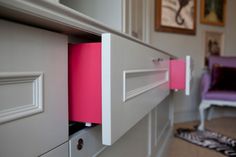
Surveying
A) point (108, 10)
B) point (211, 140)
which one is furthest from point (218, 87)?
point (108, 10)

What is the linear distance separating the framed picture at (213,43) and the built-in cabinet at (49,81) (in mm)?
2454

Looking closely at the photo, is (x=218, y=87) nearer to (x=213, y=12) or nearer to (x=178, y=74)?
(x=213, y=12)

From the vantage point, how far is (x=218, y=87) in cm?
228

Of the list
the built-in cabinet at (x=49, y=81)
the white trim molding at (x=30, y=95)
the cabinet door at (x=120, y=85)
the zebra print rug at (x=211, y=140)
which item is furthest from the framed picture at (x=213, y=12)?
the white trim molding at (x=30, y=95)

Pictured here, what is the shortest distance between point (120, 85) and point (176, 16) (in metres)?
2.24

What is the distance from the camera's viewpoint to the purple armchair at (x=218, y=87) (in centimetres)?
212

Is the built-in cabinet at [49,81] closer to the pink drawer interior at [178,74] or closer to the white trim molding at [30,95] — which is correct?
the white trim molding at [30,95]

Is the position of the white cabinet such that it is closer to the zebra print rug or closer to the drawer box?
the drawer box

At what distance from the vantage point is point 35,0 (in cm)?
27

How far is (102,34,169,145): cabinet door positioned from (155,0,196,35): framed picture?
1794mm

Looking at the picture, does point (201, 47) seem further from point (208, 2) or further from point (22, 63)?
point (22, 63)

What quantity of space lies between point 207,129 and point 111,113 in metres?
2.10

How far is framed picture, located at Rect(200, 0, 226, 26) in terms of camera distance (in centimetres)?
262

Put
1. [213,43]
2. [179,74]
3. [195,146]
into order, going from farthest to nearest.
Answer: [213,43] → [195,146] → [179,74]
